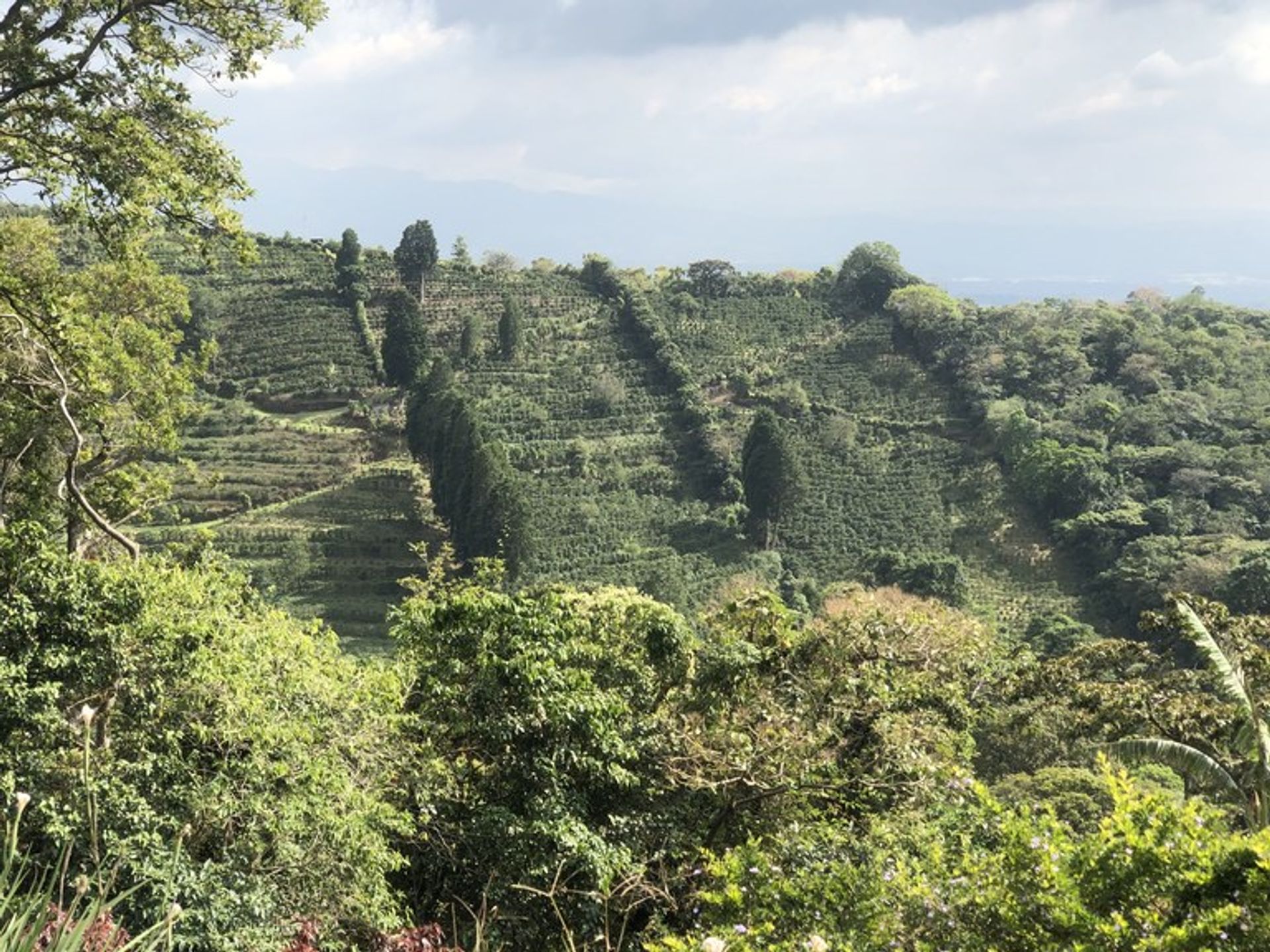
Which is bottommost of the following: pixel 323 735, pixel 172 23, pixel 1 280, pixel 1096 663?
pixel 1096 663

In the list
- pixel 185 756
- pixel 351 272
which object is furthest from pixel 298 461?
pixel 185 756

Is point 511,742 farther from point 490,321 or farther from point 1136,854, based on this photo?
point 490,321

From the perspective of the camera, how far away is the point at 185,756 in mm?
6566

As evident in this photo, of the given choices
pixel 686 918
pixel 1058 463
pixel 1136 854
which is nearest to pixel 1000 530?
pixel 1058 463

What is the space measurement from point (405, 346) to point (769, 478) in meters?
19.2

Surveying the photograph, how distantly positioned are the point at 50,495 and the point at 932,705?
1110 centimetres

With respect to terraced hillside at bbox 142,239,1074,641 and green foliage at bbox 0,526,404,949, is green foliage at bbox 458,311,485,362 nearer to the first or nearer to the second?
terraced hillside at bbox 142,239,1074,641

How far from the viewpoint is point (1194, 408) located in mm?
43062

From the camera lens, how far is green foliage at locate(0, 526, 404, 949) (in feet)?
19.4

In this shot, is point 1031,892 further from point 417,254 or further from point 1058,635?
point 417,254

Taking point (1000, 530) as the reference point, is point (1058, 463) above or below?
above

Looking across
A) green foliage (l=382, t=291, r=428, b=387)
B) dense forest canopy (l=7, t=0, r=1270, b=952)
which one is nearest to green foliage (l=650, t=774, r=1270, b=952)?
dense forest canopy (l=7, t=0, r=1270, b=952)

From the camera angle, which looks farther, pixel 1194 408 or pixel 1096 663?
pixel 1194 408

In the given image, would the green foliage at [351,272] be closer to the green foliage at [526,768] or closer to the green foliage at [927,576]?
the green foliage at [927,576]
